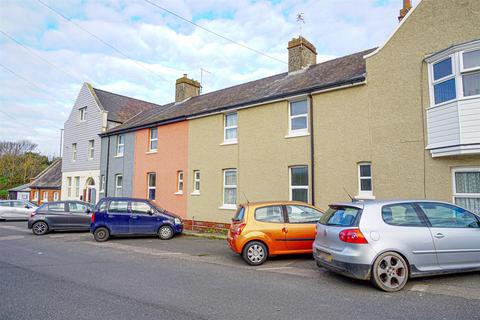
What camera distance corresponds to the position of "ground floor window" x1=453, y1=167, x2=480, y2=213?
351 inches

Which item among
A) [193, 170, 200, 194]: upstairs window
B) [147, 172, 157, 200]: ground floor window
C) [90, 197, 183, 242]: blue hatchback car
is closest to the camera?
[90, 197, 183, 242]: blue hatchback car

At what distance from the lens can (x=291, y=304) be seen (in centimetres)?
524

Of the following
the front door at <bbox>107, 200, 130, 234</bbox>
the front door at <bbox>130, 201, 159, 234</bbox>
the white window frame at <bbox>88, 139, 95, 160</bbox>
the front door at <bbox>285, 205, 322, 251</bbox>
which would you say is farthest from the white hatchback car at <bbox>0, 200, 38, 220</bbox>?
the front door at <bbox>285, 205, 322, 251</bbox>

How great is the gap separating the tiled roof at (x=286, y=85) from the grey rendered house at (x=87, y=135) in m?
4.33

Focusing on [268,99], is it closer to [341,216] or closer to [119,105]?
[341,216]

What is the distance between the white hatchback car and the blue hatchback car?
13.0 meters

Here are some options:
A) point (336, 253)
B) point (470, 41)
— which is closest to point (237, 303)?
point (336, 253)

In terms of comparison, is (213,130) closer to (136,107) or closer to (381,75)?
(381,75)

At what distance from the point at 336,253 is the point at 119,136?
19.3 metres

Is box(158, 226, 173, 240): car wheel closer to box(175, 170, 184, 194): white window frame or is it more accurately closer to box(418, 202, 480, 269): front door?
box(175, 170, 184, 194): white window frame

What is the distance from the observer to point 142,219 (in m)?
13.5

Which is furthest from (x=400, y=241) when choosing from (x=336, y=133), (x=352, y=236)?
(x=336, y=133)

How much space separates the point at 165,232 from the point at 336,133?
25.8ft

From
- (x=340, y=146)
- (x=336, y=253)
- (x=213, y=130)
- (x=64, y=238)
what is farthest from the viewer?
(x=213, y=130)
